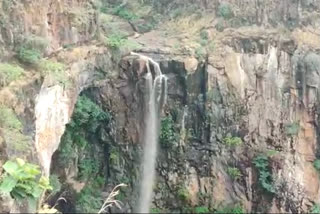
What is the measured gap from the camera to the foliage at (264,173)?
13672 mm

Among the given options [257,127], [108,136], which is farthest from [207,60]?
[108,136]

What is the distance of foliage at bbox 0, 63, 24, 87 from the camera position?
28.5 feet

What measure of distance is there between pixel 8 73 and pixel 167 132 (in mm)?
5562

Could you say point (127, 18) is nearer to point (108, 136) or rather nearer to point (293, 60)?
point (108, 136)

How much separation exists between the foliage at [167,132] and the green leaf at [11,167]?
10.5 meters

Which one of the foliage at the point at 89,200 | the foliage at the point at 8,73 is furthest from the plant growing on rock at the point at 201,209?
the foliage at the point at 8,73

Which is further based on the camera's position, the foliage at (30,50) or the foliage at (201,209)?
the foliage at (201,209)

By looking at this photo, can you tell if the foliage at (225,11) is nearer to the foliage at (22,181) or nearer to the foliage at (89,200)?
the foliage at (89,200)

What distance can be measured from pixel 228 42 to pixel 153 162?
12.0 feet

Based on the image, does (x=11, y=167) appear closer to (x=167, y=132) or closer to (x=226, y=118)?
(x=167, y=132)

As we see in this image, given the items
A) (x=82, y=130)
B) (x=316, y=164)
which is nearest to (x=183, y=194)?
(x=82, y=130)

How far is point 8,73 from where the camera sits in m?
8.81

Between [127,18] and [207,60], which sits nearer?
[207,60]

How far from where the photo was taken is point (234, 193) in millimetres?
13844
